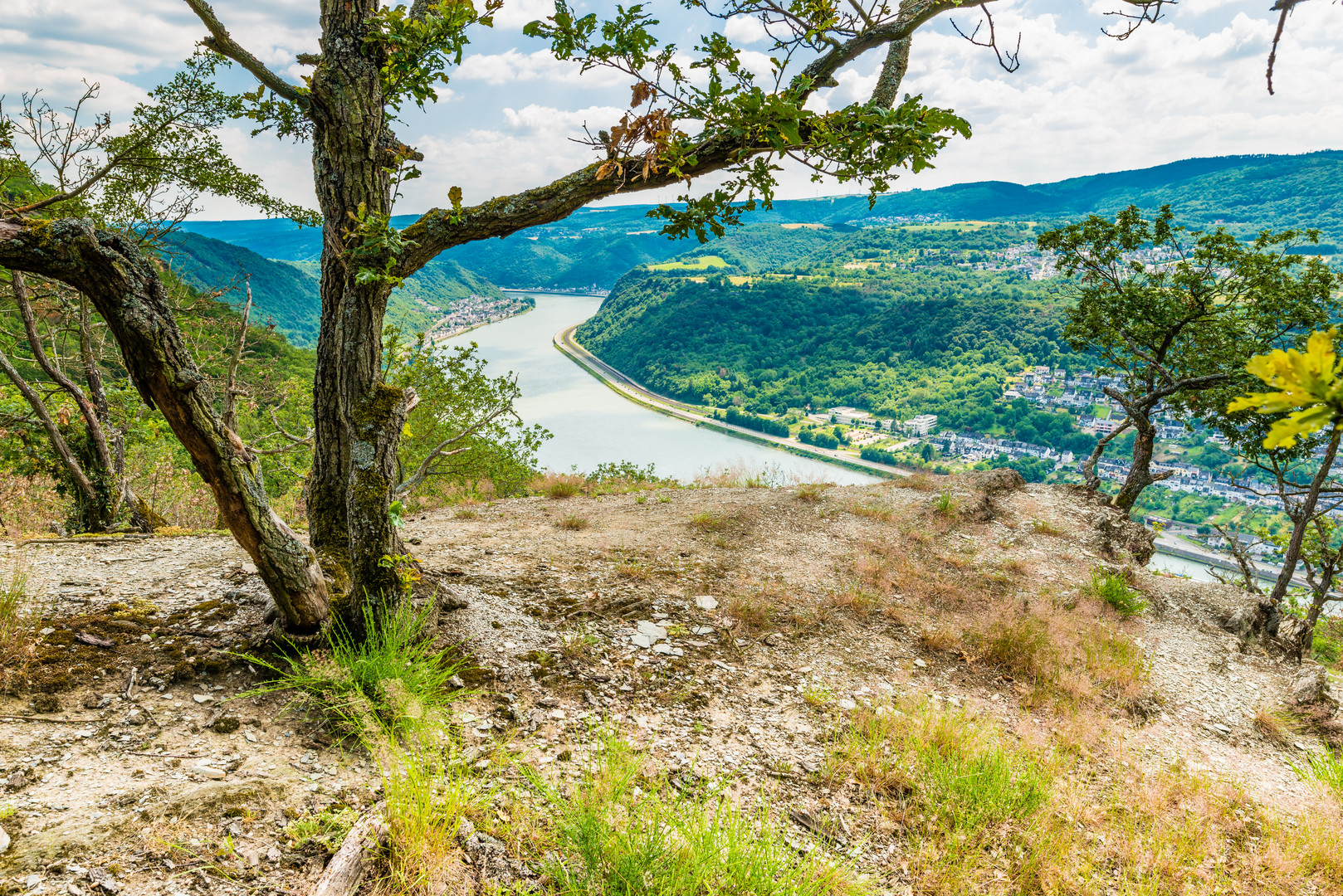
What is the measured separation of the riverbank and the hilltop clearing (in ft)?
98.0

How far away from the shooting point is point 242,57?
298 centimetres

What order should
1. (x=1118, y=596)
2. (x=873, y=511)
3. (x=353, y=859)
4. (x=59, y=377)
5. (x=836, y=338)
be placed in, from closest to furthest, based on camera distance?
1. (x=353, y=859)
2. (x=59, y=377)
3. (x=1118, y=596)
4. (x=873, y=511)
5. (x=836, y=338)

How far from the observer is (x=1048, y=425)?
2029 inches

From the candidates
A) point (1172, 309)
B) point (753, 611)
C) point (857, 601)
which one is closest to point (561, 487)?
point (753, 611)

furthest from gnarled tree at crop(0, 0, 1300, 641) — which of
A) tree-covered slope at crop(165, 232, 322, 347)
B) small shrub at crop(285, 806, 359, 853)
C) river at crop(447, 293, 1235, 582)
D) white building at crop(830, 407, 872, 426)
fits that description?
tree-covered slope at crop(165, 232, 322, 347)

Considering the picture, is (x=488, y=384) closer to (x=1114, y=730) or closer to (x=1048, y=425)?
(x=1114, y=730)

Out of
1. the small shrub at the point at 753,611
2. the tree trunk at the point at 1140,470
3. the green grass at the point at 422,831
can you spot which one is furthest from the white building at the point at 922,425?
the green grass at the point at 422,831

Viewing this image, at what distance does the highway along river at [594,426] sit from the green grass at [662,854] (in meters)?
27.8

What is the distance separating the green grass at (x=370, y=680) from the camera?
292cm

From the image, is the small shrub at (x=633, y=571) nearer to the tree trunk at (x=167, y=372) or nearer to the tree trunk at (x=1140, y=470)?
the tree trunk at (x=167, y=372)

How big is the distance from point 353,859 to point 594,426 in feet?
186

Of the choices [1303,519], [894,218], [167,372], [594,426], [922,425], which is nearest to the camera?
[167,372]

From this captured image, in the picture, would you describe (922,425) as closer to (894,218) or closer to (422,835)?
(422,835)

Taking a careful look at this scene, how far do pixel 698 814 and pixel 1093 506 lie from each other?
10.9 metres
